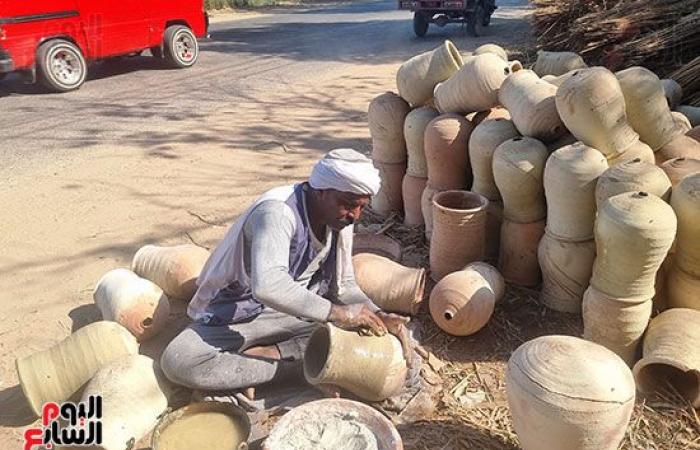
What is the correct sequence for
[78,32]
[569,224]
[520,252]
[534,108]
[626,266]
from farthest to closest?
[78,32] → [520,252] → [534,108] → [569,224] → [626,266]

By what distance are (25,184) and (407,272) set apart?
4.02 m

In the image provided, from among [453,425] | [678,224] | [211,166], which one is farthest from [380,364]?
[211,166]

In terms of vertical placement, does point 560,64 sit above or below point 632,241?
above

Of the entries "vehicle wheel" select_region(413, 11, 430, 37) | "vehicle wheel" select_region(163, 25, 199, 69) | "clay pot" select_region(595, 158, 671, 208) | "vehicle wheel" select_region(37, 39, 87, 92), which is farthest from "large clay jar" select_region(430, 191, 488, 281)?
"vehicle wheel" select_region(413, 11, 430, 37)

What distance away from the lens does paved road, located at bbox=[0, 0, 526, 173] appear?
7.16 m

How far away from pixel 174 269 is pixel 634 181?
2565 mm

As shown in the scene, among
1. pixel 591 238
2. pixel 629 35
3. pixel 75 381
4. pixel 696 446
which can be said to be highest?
pixel 629 35

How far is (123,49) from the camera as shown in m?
9.68

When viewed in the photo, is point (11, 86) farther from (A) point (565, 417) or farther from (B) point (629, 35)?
(A) point (565, 417)

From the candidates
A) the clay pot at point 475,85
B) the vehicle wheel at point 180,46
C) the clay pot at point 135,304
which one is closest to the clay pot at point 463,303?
the clay pot at point 475,85

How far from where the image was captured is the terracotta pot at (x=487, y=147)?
3.64 meters

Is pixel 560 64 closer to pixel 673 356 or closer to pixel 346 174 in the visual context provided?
pixel 673 356

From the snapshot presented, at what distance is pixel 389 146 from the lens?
14.7ft

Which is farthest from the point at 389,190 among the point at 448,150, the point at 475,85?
the point at 475,85
